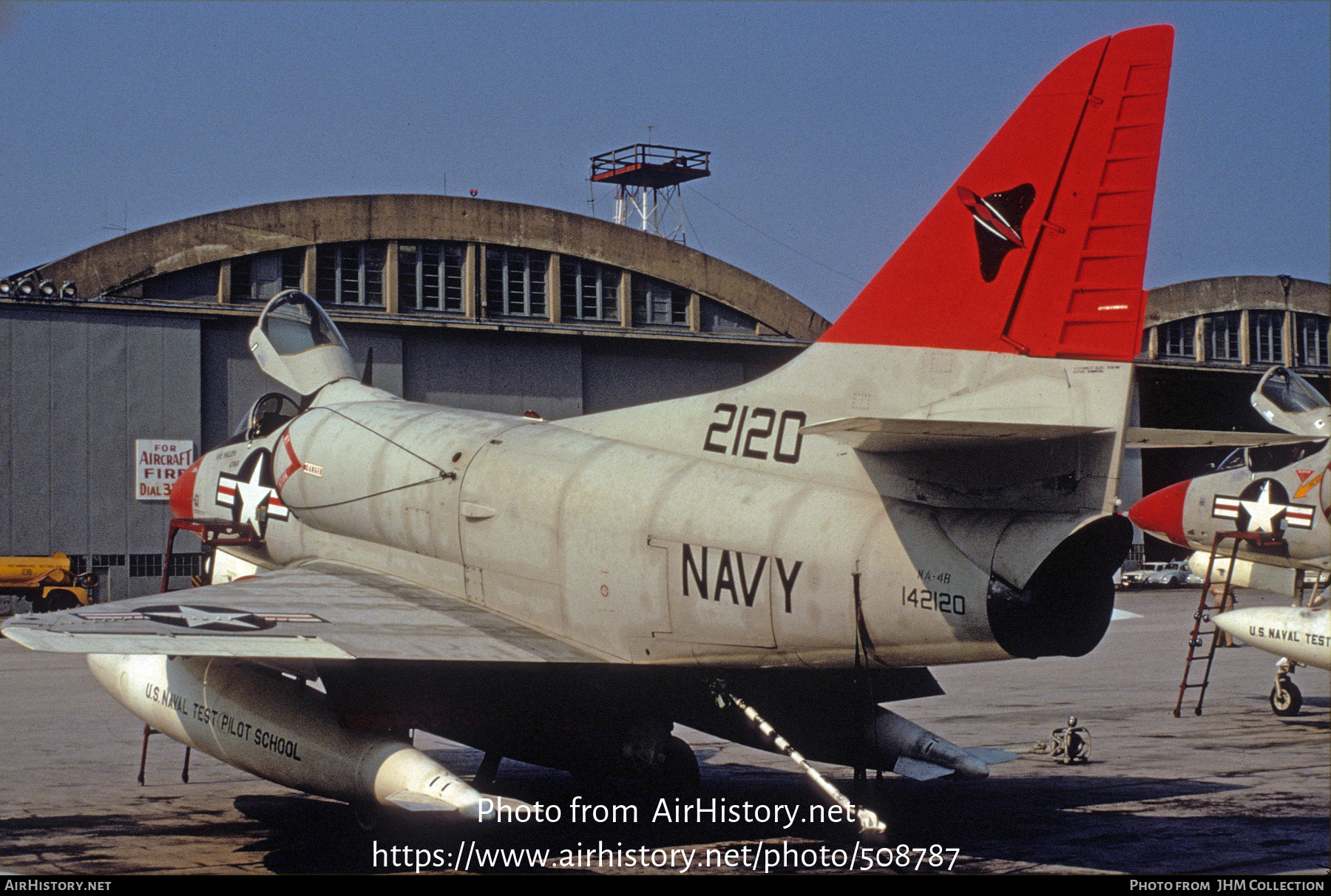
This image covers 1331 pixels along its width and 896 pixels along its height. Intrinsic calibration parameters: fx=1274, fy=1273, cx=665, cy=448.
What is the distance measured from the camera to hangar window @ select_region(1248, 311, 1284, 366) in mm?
51250

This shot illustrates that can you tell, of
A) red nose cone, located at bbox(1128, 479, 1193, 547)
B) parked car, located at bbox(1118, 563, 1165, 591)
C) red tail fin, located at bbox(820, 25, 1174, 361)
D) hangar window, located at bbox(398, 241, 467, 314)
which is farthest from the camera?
parked car, located at bbox(1118, 563, 1165, 591)

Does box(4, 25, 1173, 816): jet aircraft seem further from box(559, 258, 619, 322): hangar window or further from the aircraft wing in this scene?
box(559, 258, 619, 322): hangar window

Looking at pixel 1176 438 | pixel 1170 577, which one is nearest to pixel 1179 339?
pixel 1170 577

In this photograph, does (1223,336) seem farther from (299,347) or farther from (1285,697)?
(299,347)

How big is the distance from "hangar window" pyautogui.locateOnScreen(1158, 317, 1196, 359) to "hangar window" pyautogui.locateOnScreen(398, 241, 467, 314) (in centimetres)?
2771

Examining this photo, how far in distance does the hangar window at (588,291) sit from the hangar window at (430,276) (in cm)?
320

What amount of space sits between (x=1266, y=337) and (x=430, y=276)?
3443 centimetres

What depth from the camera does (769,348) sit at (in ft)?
133

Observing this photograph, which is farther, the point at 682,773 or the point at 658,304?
the point at 658,304

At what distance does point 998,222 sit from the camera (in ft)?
26.1

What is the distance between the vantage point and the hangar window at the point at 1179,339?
49375 millimetres

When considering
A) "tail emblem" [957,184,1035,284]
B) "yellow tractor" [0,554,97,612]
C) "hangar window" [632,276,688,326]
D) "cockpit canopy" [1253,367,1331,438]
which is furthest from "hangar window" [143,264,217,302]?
"tail emblem" [957,184,1035,284]

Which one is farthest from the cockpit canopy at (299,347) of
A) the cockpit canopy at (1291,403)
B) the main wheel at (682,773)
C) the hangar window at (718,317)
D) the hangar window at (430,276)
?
the hangar window at (718,317)

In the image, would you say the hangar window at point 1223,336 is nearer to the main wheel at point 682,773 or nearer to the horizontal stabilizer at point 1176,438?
the horizontal stabilizer at point 1176,438
